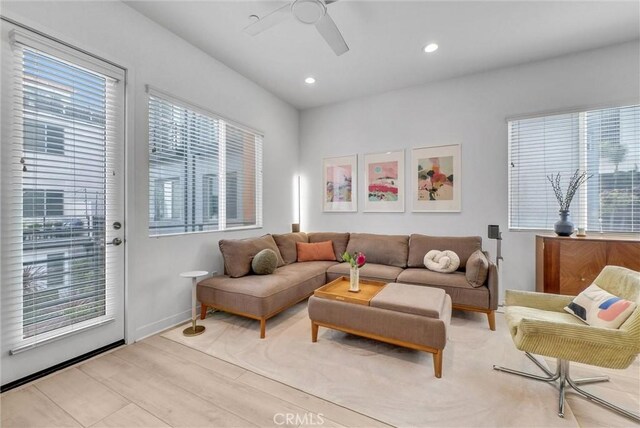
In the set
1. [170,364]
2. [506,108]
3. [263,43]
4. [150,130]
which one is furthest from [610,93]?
[170,364]

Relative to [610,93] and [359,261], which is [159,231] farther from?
[610,93]

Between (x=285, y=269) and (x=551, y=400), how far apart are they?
2622 millimetres

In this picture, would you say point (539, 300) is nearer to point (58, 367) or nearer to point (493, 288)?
point (493, 288)

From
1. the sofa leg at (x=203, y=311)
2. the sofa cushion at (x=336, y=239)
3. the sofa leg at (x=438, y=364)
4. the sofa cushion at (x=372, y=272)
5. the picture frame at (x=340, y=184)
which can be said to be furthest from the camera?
the picture frame at (x=340, y=184)

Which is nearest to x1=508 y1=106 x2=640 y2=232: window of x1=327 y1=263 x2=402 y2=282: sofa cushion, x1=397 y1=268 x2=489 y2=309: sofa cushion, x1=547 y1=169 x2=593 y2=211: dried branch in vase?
x1=547 y1=169 x2=593 y2=211: dried branch in vase

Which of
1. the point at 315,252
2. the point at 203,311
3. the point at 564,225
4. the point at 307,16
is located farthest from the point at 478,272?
the point at 203,311

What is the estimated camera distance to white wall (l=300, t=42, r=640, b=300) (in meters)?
3.07

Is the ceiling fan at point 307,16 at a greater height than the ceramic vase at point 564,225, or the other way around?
the ceiling fan at point 307,16

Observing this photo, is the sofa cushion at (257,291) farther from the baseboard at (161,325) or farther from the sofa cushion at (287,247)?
the sofa cushion at (287,247)

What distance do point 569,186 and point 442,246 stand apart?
1.62 m

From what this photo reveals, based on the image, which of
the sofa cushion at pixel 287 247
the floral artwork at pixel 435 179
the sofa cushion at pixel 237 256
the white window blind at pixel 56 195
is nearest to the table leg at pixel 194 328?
the sofa cushion at pixel 237 256

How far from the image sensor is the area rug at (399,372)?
1.56 m

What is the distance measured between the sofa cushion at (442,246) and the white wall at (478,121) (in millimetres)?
435

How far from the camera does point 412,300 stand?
2180mm
